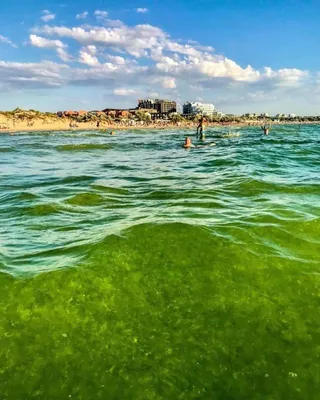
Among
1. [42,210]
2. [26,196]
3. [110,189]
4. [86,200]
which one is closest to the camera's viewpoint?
[42,210]

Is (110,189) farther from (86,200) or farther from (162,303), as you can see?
(162,303)

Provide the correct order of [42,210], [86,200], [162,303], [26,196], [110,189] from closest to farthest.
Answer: [162,303] < [42,210] < [86,200] < [26,196] < [110,189]

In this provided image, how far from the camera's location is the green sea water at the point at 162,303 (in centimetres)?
332

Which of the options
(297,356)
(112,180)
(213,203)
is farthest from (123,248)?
(112,180)

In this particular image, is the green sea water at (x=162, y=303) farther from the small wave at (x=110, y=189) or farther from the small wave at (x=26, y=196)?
the small wave at (x=110, y=189)

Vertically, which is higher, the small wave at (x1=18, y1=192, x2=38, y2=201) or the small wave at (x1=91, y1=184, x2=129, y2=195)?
the small wave at (x1=18, y1=192, x2=38, y2=201)

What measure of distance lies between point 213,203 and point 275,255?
392 cm

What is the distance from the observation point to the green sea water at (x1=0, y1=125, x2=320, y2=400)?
10.9 feet

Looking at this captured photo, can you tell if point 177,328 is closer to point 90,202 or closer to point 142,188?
point 90,202

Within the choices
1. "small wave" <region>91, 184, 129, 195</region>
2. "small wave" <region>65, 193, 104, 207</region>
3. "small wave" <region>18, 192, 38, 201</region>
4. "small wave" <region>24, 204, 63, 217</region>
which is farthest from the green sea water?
"small wave" <region>91, 184, 129, 195</region>

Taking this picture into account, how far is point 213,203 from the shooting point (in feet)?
31.8

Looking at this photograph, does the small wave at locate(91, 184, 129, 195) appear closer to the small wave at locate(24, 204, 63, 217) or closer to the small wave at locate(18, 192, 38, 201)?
the small wave at locate(18, 192, 38, 201)

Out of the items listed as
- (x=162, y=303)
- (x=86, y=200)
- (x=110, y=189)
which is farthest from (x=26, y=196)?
(x=162, y=303)

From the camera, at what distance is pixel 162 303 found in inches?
178
